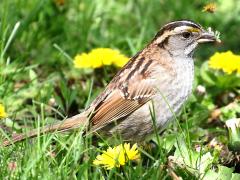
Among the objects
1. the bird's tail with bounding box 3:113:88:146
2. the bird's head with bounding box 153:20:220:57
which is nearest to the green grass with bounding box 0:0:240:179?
the bird's tail with bounding box 3:113:88:146

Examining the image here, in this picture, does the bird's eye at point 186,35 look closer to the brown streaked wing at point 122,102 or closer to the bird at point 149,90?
the bird at point 149,90

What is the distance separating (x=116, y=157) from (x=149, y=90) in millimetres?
1025

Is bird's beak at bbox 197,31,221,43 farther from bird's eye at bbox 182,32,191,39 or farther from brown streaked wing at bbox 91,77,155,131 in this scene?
brown streaked wing at bbox 91,77,155,131

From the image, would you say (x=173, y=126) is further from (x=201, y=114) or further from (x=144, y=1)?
(x=144, y=1)

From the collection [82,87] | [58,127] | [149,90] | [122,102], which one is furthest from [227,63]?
[58,127]

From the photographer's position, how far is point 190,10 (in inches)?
254

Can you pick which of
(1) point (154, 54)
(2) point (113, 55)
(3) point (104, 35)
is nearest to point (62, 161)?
(1) point (154, 54)

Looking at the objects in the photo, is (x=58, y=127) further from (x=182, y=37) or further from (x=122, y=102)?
(x=182, y=37)

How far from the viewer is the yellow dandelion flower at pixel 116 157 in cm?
367

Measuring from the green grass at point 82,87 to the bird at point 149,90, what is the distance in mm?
112

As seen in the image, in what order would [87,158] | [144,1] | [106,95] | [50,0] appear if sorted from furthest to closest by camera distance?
[144,1]
[50,0]
[106,95]
[87,158]

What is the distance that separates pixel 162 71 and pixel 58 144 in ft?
3.18

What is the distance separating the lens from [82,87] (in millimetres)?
5410

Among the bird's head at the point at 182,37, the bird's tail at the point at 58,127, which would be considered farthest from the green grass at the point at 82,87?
the bird's head at the point at 182,37
